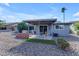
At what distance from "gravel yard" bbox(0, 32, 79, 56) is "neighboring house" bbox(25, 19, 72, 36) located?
11.3 inches

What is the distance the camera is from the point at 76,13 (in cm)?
720

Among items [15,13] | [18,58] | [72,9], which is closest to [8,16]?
[15,13]

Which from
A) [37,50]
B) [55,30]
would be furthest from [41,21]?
[37,50]

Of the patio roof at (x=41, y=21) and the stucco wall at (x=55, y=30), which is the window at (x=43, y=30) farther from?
the patio roof at (x=41, y=21)

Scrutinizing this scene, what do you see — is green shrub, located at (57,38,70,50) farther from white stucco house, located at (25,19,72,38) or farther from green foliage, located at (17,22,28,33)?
green foliage, located at (17,22,28,33)

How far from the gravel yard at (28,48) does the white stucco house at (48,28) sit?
0.91 feet

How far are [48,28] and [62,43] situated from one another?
0.58 m

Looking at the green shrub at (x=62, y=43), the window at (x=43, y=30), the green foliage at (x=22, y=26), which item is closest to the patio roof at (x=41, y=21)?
the green foliage at (x=22, y=26)

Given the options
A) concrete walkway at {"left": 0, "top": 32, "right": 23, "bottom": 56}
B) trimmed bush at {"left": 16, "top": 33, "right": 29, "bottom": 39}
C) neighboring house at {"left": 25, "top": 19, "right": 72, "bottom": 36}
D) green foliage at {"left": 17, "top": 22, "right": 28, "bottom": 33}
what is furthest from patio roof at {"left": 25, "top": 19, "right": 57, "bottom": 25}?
concrete walkway at {"left": 0, "top": 32, "right": 23, "bottom": 56}

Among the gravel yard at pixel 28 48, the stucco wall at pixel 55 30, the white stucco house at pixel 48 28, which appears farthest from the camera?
the stucco wall at pixel 55 30

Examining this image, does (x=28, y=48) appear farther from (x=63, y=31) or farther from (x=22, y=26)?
(x=63, y=31)

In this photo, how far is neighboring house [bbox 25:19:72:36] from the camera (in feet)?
24.0

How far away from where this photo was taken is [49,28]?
7500mm

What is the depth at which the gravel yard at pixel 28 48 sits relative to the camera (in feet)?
23.5
